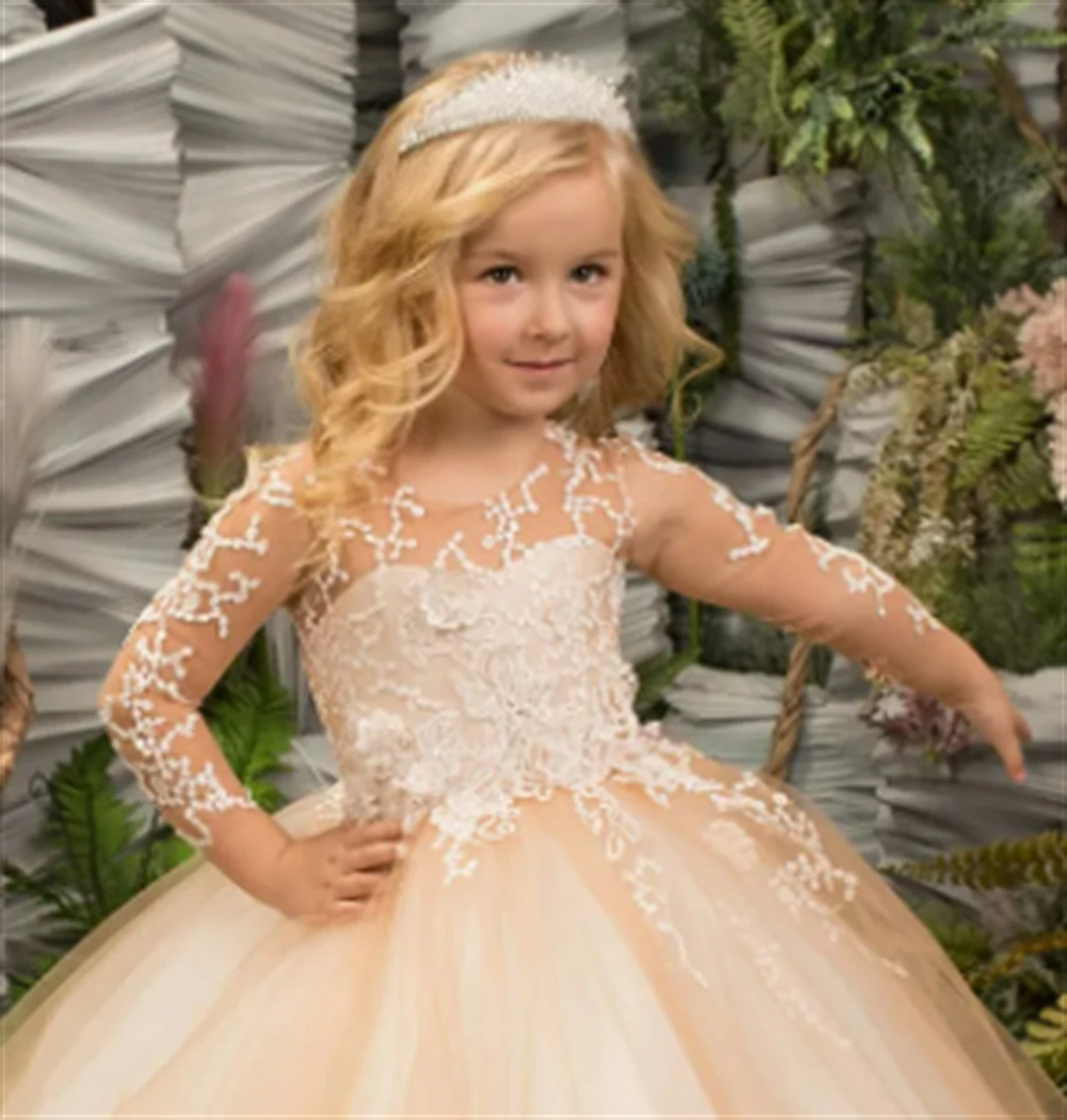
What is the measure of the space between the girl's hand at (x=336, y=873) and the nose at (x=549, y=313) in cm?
37

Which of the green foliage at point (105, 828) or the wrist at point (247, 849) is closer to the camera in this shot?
the wrist at point (247, 849)

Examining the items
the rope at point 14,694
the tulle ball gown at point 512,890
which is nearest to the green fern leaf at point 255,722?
the rope at point 14,694

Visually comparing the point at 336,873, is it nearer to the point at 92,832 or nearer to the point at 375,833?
the point at 375,833

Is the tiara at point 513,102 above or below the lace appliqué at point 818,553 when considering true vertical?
above

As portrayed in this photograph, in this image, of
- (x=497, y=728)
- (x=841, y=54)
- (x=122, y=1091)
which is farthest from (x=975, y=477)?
(x=122, y=1091)

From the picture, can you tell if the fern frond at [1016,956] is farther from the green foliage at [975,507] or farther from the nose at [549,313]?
the nose at [549,313]

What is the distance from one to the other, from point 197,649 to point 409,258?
0.33m

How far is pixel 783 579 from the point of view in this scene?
1392 mm

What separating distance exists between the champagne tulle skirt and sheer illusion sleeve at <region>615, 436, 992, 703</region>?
0.15m

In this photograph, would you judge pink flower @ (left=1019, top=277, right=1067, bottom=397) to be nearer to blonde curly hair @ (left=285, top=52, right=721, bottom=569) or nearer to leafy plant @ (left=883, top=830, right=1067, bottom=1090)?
leafy plant @ (left=883, top=830, right=1067, bottom=1090)

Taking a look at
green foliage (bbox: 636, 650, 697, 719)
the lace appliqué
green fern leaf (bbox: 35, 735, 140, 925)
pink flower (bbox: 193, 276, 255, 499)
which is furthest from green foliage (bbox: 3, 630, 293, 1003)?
the lace appliqué

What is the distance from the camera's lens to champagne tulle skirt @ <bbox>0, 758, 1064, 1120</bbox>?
3.68 feet

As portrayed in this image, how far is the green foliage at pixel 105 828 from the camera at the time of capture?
2.01 metres

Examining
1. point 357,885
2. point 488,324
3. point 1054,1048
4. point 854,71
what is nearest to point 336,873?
point 357,885
